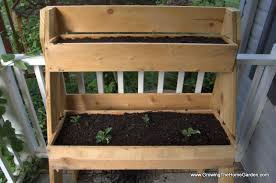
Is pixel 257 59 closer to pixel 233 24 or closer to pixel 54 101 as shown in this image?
pixel 233 24

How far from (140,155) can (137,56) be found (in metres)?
0.46

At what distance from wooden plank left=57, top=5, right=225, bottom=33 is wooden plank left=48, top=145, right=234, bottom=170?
58 cm

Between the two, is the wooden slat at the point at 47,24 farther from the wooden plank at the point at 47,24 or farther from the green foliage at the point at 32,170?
the green foliage at the point at 32,170

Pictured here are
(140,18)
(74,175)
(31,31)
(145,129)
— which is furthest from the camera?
(31,31)

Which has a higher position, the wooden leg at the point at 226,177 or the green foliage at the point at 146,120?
the green foliage at the point at 146,120

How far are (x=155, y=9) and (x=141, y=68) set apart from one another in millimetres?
311

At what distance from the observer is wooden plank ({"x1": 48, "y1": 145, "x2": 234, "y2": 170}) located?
1.07 m

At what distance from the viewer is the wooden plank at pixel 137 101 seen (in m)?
1.33

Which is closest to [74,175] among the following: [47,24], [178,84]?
[178,84]

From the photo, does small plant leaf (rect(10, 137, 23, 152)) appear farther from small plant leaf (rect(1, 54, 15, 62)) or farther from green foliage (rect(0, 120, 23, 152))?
small plant leaf (rect(1, 54, 15, 62))

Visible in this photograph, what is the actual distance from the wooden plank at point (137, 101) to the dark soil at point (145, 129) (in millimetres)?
51

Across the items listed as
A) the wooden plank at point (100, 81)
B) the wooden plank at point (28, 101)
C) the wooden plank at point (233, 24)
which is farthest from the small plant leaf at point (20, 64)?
the wooden plank at point (233, 24)

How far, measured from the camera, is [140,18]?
112 cm

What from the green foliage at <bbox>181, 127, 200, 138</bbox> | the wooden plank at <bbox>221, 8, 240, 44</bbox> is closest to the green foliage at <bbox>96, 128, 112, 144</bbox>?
the green foliage at <bbox>181, 127, 200, 138</bbox>
